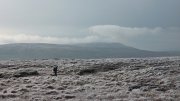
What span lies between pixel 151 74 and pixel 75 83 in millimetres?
12749

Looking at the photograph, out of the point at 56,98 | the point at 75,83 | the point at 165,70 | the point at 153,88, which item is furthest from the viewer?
the point at 165,70

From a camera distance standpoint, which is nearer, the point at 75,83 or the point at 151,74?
the point at 75,83

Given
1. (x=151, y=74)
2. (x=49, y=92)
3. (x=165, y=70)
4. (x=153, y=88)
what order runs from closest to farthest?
(x=49, y=92) → (x=153, y=88) → (x=151, y=74) → (x=165, y=70)

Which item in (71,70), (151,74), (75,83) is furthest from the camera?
(71,70)

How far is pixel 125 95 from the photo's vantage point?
101 ft

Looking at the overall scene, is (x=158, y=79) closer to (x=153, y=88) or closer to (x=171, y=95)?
(x=153, y=88)

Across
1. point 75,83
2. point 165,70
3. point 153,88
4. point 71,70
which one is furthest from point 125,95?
point 71,70

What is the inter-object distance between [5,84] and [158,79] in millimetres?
18103

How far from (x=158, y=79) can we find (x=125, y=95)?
45.4ft

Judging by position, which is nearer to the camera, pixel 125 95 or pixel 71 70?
pixel 125 95

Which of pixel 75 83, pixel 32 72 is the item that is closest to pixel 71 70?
pixel 32 72

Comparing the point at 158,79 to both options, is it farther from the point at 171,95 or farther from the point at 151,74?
the point at 171,95

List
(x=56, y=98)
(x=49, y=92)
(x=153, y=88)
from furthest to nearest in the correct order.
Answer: (x=153, y=88)
(x=49, y=92)
(x=56, y=98)

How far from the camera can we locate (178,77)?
141 feet
